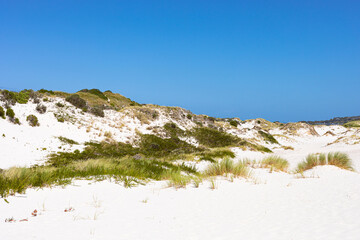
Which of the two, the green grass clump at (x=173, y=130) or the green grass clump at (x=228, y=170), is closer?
the green grass clump at (x=228, y=170)

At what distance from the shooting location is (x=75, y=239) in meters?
3.18

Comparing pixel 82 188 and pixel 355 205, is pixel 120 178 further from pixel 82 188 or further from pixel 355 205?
pixel 355 205

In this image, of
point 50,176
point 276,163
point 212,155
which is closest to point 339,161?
point 276,163

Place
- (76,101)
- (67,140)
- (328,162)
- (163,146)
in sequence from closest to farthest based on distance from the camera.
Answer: (328,162) < (67,140) < (163,146) < (76,101)

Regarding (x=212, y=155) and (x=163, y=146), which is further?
(x=163, y=146)

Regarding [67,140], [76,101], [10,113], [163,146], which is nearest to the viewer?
[10,113]

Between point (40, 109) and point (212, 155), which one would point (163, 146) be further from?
point (40, 109)

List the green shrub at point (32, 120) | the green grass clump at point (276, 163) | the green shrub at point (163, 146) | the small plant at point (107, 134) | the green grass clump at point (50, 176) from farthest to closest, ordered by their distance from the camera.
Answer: the small plant at point (107, 134)
the green shrub at point (163, 146)
the green shrub at point (32, 120)
the green grass clump at point (276, 163)
the green grass clump at point (50, 176)

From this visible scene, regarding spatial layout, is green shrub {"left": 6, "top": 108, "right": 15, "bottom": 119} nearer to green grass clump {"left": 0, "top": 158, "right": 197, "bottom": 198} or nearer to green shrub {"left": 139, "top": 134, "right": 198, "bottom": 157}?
green shrub {"left": 139, "top": 134, "right": 198, "bottom": 157}

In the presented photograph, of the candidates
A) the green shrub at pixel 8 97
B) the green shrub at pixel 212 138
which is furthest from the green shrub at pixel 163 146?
the green shrub at pixel 8 97

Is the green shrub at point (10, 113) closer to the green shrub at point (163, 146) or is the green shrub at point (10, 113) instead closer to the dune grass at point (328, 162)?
the green shrub at point (163, 146)

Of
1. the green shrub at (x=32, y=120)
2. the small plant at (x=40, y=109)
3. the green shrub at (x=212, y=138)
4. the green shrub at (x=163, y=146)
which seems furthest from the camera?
the green shrub at (x=212, y=138)

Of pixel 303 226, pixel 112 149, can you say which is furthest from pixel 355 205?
pixel 112 149

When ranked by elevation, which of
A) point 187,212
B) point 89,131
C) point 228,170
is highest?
point 89,131
